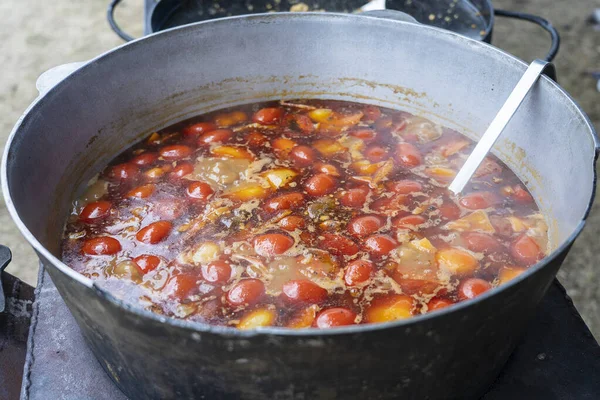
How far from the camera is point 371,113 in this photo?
7.63 feet

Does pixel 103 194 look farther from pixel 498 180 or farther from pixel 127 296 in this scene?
pixel 498 180

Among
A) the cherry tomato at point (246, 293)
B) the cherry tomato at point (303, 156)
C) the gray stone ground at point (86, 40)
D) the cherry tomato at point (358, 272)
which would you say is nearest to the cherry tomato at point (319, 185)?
the cherry tomato at point (303, 156)

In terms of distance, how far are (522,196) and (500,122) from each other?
0.88 feet

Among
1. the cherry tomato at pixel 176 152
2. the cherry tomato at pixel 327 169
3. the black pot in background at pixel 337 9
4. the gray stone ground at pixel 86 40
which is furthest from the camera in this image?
the gray stone ground at pixel 86 40

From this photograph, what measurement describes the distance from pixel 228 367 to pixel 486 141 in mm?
1167

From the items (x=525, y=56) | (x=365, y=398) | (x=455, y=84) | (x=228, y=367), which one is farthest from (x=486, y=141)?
(x=525, y=56)

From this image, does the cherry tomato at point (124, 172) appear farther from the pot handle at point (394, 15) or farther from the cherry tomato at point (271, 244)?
the pot handle at point (394, 15)

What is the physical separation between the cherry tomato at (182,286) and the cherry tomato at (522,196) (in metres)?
1.08

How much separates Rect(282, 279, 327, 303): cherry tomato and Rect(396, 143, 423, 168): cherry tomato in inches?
27.1

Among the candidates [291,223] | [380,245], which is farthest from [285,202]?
[380,245]

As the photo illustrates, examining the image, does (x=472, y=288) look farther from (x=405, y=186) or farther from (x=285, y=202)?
(x=285, y=202)

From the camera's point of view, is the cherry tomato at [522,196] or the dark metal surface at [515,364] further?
the cherry tomato at [522,196]

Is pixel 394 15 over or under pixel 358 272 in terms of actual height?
over

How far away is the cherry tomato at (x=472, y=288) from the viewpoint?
1558mm
